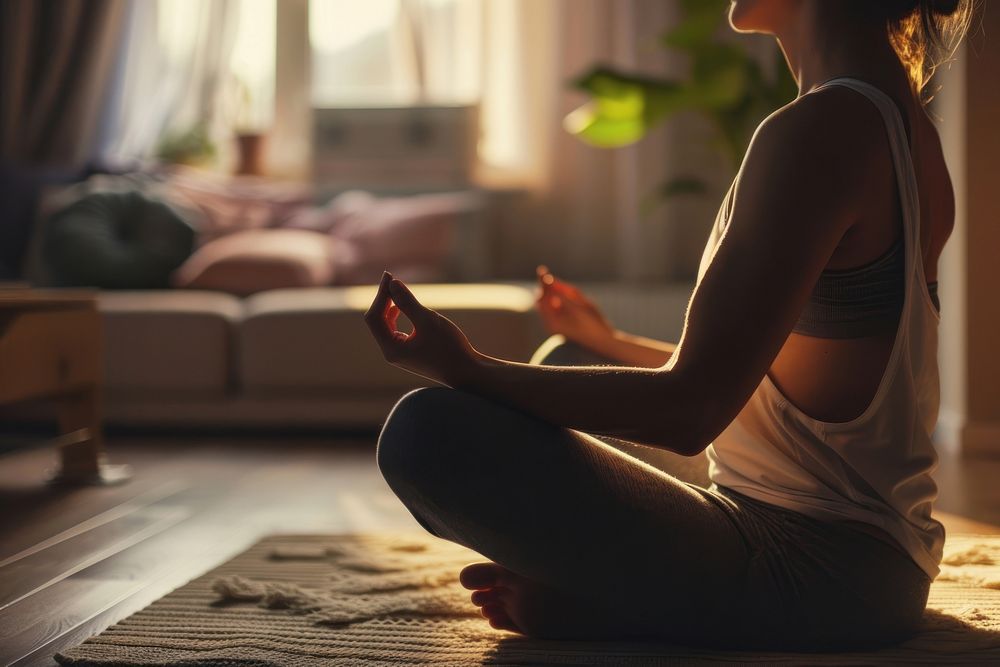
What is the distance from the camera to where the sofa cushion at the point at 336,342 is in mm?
2682

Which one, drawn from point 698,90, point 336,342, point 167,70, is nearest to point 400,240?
point 336,342

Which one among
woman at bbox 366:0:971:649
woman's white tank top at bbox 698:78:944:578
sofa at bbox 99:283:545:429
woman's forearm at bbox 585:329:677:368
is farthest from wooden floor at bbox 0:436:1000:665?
woman's white tank top at bbox 698:78:944:578

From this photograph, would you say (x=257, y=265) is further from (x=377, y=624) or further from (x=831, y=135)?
(x=831, y=135)

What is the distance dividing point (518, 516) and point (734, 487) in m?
0.27

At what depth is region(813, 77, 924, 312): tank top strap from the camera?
85 cm

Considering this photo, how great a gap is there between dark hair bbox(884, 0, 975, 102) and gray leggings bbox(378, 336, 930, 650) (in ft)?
1.48

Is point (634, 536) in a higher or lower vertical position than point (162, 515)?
higher

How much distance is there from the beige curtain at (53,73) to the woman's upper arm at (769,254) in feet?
12.6

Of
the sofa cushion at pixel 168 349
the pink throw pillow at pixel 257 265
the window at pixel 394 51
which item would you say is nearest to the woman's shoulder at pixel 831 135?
the sofa cushion at pixel 168 349

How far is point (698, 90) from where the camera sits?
3.05 m

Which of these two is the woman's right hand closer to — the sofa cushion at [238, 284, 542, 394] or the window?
the sofa cushion at [238, 284, 542, 394]

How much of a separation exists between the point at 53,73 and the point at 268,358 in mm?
2080

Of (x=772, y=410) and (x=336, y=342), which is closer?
(x=772, y=410)

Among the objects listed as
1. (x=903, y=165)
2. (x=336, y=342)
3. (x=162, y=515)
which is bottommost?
(x=162, y=515)
